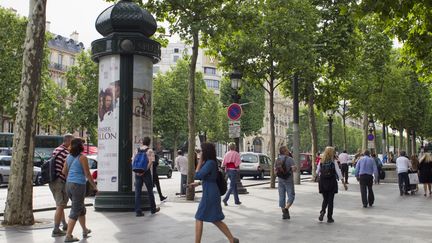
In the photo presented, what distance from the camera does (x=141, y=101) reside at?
13883 millimetres

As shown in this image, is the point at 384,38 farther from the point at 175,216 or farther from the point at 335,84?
the point at 175,216

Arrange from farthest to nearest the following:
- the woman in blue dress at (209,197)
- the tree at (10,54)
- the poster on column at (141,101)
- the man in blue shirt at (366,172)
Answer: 1. the tree at (10,54)
2. the man in blue shirt at (366,172)
3. the poster on column at (141,101)
4. the woman in blue dress at (209,197)

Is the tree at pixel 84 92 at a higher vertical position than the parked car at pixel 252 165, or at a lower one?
higher

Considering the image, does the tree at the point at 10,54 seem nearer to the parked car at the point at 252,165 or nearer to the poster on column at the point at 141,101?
the parked car at the point at 252,165

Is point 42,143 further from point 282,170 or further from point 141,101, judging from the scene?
point 282,170

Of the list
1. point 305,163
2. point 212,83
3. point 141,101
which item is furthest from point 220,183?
point 212,83

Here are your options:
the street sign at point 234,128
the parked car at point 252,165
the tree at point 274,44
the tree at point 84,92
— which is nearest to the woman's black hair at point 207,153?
the street sign at point 234,128

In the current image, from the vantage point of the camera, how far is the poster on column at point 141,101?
44.8 ft

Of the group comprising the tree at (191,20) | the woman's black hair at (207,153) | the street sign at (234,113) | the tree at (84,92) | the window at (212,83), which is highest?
the window at (212,83)

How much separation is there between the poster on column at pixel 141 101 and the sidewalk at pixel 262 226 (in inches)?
81.4

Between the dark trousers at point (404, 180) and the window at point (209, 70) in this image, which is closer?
the dark trousers at point (404, 180)

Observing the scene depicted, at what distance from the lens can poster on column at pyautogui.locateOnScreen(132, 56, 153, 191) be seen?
13.7m

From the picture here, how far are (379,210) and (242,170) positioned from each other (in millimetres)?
18789

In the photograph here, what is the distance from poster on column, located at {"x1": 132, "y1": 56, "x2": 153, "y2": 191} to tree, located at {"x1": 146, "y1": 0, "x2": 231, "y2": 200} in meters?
1.96
